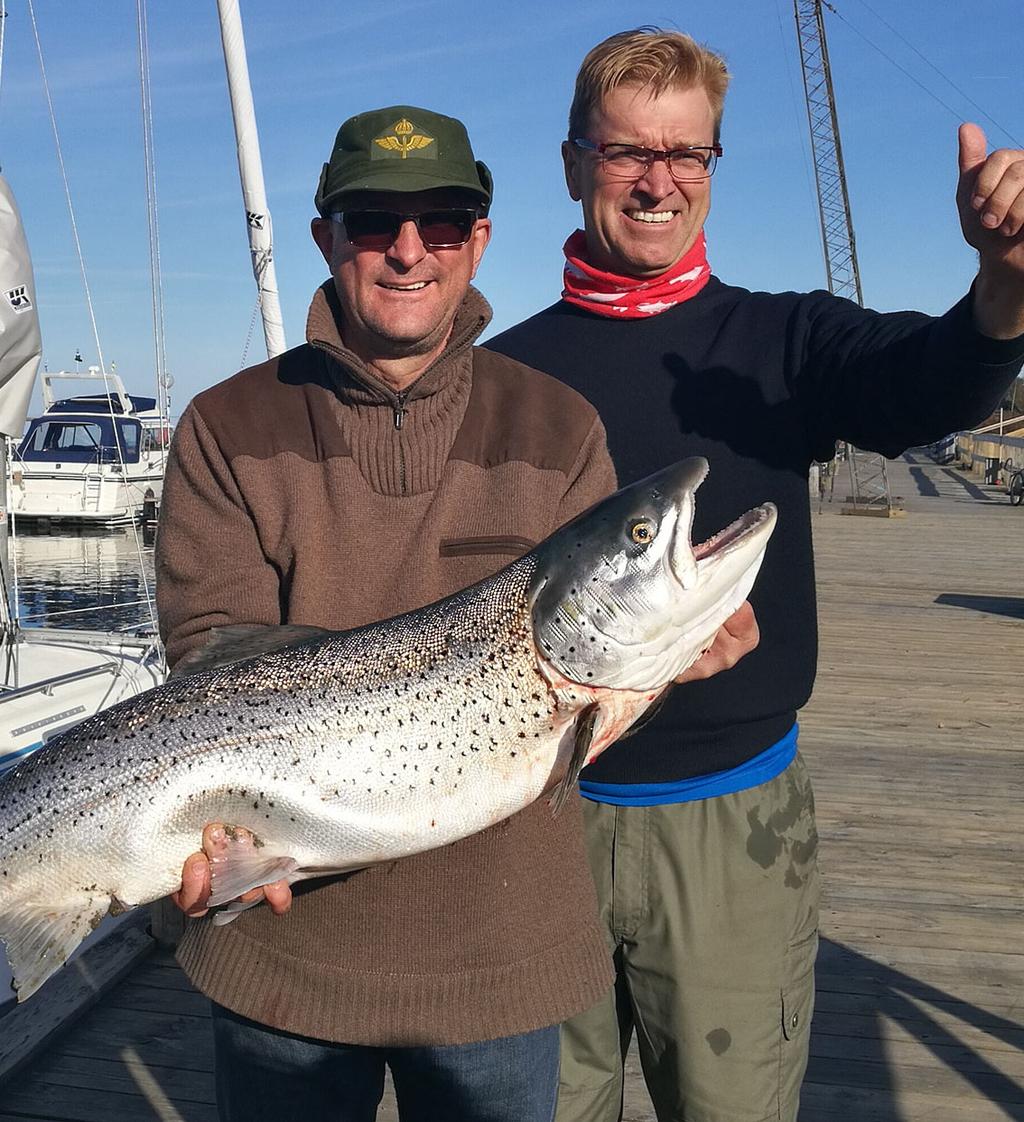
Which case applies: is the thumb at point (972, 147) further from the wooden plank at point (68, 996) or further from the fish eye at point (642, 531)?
the wooden plank at point (68, 996)

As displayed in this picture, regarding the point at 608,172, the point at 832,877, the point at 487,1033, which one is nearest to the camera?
the point at 487,1033

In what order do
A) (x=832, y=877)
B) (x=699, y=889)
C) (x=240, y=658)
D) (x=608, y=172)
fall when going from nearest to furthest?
(x=240, y=658) → (x=699, y=889) → (x=608, y=172) → (x=832, y=877)

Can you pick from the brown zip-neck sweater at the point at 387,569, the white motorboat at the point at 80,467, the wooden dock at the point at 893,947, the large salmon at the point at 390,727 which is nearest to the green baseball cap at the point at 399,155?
the brown zip-neck sweater at the point at 387,569

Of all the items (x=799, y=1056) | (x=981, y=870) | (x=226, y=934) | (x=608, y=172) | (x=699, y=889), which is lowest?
(x=981, y=870)

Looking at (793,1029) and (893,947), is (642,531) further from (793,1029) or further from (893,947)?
(893,947)

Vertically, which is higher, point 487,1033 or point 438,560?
point 438,560

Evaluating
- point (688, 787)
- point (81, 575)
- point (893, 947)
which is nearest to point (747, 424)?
point (688, 787)

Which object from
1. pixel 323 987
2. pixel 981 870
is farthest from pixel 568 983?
pixel 981 870

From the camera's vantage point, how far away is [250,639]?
238cm

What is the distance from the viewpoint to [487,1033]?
2.25 meters

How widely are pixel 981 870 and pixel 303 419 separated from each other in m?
4.56

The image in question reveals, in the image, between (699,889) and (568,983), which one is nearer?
(568,983)

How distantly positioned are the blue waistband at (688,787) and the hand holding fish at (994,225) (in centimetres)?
122

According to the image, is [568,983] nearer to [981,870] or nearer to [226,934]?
[226,934]
